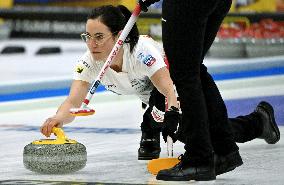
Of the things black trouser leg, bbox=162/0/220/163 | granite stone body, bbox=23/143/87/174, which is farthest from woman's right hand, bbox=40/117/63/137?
black trouser leg, bbox=162/0/220/163

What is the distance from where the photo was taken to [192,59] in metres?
3.83

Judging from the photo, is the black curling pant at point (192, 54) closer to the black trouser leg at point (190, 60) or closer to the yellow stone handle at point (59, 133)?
the black trouser leg at point (190, 60)

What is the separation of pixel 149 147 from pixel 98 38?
70cm

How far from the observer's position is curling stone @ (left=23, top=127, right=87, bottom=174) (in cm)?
416

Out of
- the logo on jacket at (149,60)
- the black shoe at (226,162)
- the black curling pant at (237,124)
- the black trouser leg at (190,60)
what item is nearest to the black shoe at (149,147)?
the black curling pant at (237,124)

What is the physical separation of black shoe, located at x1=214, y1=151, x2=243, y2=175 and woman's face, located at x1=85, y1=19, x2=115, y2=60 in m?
0.79

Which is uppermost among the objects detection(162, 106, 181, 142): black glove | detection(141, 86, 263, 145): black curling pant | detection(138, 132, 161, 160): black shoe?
detection(162, 106, 181, 142): black glove

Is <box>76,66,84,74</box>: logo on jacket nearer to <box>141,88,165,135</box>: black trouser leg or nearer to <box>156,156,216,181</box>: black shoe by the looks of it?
<box>141,88,165,135</box>: black trouser leg

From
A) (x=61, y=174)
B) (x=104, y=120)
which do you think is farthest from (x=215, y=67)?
(x=61, y=174)

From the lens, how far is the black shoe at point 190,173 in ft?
12.8

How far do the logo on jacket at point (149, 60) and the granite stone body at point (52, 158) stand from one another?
0.61 m

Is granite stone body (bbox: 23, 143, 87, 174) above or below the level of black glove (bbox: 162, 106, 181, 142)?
below

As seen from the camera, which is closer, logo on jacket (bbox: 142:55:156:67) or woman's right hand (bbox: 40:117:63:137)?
woman's right hand (bbox: 40:117:63:137)

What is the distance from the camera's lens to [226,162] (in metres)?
4.07
